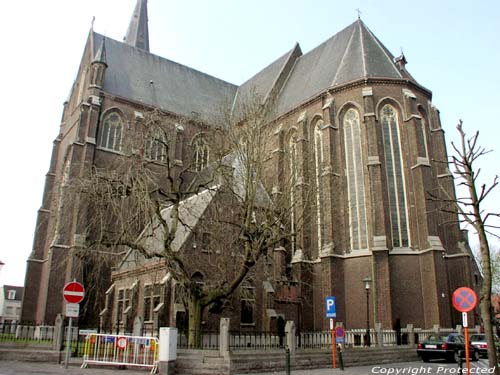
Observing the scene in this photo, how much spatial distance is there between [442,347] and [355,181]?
458 inches

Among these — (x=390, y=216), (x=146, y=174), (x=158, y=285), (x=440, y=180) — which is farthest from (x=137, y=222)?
(x=440, y=180)

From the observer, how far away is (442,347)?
623 inches

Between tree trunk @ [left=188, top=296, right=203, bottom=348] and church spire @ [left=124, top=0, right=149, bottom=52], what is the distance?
125 feet

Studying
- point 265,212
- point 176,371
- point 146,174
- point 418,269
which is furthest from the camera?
point 418,269

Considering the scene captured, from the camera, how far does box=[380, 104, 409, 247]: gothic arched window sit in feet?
78.0

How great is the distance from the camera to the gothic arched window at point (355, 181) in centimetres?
2428

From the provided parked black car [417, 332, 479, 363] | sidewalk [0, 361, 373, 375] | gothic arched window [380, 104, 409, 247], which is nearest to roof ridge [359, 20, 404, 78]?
gothic arched window [380, 104, 409, 247]

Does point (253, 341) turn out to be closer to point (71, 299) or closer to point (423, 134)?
point (71, 299)

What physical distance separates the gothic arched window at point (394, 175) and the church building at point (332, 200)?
0.20 feet

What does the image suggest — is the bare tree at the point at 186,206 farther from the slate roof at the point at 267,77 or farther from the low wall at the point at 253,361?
the slate roof at the point at 267,77

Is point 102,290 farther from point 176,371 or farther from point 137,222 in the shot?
point 176,371

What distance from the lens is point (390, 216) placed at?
24.0 meters

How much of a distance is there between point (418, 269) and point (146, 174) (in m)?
15.9

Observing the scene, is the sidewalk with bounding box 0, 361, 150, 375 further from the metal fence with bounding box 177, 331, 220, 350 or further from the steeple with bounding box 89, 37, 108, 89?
the steeple with bounding box 89, 37, 108, 89
